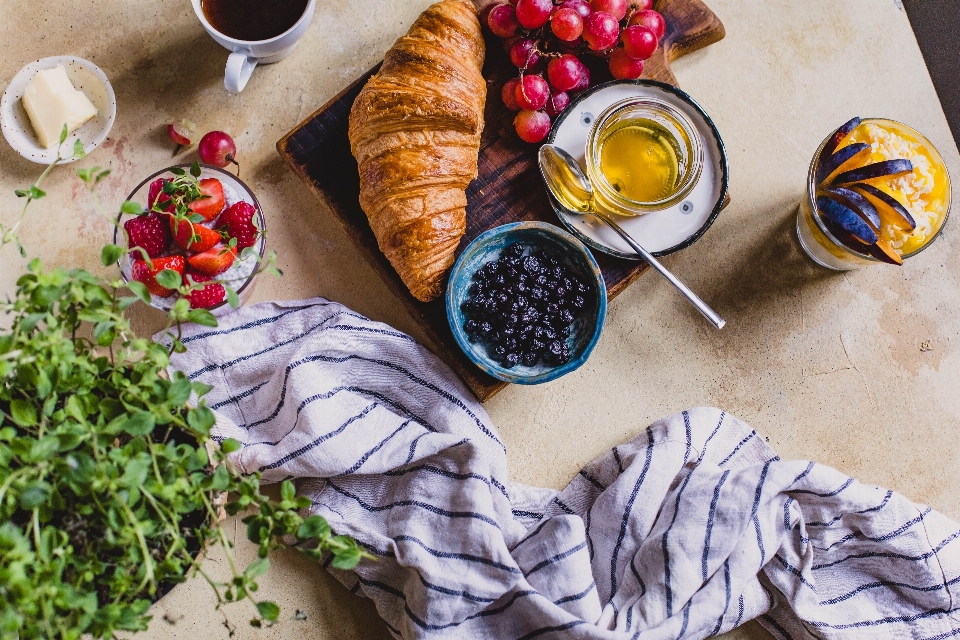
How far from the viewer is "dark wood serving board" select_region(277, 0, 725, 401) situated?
1.64 meters

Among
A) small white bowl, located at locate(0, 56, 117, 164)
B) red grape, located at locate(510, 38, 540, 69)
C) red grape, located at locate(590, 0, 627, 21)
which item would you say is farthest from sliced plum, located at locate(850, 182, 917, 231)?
small white bowl, located at locate(0, 56, 117, 164)

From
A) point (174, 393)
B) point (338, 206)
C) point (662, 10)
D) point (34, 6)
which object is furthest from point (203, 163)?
point (662, 10)

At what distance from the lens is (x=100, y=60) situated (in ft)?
5.79

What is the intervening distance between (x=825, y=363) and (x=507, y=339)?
82 cm

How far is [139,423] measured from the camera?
97 centimetres

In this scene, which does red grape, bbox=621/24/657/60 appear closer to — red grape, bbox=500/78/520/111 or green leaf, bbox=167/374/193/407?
red grape, bbox=500/78/520/111

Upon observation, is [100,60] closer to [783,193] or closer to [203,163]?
[203,163]

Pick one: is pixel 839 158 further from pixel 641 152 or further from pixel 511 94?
pixel 511 94

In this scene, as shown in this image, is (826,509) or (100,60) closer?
(826,509)

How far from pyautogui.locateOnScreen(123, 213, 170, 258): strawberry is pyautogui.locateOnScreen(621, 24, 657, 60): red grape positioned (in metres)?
1.06

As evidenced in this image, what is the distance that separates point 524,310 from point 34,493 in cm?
92

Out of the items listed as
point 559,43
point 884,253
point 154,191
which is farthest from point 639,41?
point 154,191

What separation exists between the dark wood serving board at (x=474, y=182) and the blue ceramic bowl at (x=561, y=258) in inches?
2.9

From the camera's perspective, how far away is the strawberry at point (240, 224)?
155cm
